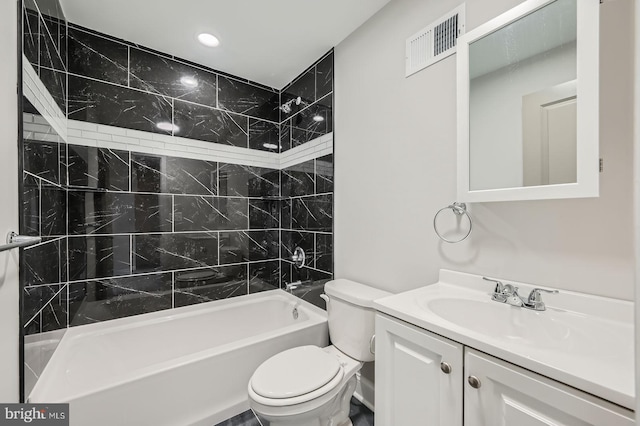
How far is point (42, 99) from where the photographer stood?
50.1 inches

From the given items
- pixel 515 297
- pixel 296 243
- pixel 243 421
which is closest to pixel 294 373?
pixel 243 421

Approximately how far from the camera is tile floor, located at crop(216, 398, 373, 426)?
1.54 meters

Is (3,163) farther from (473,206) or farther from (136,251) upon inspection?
(473,206)

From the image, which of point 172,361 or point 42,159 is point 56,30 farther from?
point 172,361

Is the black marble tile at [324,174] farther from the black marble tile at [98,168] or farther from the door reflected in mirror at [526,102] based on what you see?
the black marble tile at [98,168]

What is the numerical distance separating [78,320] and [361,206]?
213 cm

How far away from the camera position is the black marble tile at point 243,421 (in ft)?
5.04

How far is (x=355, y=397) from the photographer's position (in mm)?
1782

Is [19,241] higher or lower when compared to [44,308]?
higher

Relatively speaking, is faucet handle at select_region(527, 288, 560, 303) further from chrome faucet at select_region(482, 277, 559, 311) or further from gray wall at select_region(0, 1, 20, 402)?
gray wall at select_region(0, 1, 20, 402)

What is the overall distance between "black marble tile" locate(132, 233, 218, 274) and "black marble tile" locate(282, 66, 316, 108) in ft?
4.83

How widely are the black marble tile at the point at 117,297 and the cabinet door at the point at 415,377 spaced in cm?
184

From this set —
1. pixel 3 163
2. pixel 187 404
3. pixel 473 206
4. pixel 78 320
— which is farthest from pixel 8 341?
pixel 473 206

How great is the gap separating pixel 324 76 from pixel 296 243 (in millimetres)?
1477
